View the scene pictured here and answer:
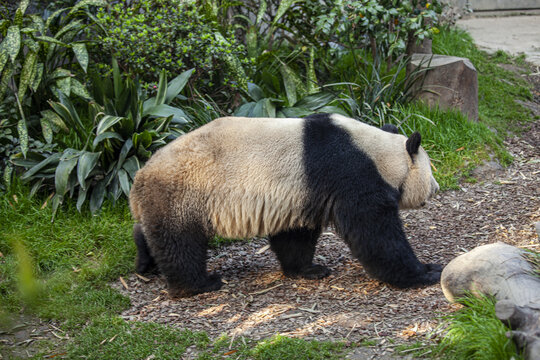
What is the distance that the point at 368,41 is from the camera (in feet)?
26.7

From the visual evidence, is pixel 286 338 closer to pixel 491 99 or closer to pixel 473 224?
pixel 473 224

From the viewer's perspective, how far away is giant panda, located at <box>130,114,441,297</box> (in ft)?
14.2

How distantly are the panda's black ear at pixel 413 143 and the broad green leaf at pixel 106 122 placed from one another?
2806 millimetres

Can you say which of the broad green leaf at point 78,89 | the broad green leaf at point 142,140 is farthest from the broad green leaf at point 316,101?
the broad green leaf at point 78,89

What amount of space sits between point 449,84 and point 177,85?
11.4 feet

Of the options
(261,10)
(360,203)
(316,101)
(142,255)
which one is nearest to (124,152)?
(142,255)

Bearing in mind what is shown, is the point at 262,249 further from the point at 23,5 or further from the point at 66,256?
the point at 23,5

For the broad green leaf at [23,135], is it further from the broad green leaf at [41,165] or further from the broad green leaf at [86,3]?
the broad green leaf at [86,3]

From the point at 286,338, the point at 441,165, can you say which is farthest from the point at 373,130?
the point at 441,165

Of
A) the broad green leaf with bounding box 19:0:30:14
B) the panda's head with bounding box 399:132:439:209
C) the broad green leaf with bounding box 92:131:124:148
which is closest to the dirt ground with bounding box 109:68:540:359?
the panda's head with bounding box 399:132:439:209

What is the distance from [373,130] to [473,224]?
1952 mm

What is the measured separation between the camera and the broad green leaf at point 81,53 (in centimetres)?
631

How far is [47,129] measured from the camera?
6.25 metres

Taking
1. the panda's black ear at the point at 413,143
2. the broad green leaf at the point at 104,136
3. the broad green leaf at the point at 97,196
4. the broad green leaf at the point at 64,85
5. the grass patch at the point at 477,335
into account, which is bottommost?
the grass patch at the point at 477,335
